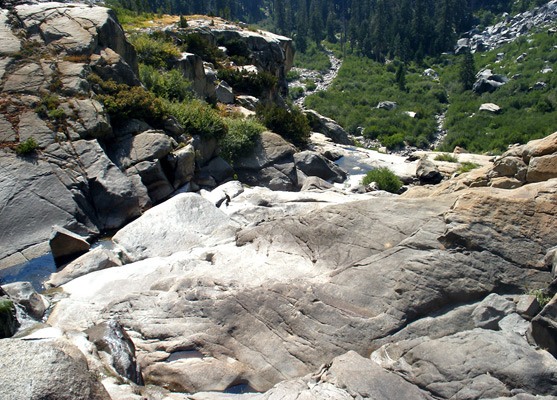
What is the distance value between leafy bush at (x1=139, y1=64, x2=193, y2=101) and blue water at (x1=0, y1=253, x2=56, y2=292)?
11.4 m

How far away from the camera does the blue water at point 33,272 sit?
9719 mm

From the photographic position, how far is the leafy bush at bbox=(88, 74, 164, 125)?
15211 mm

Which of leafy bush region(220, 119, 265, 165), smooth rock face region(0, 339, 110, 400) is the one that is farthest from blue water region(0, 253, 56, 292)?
leafy bush region(220, 119, 265, 165)

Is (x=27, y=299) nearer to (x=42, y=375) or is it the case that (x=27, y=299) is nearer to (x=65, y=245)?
(x=65, y=245)

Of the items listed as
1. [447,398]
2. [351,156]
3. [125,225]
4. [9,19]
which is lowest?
[351,156]

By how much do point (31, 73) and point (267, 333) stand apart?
13.9 meters

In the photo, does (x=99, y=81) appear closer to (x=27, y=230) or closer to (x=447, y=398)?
(x=27, y=230)

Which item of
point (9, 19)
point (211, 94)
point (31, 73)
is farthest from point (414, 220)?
point (211, 94)

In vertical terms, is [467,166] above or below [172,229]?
below

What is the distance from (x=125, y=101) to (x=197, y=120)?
337 cm

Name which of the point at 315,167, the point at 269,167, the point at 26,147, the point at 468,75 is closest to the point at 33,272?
the point at 26,147

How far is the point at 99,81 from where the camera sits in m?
15.8

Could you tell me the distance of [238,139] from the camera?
19.0m

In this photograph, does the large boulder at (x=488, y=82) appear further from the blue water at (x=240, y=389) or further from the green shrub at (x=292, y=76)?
the blue water at (x=240, y=389)
